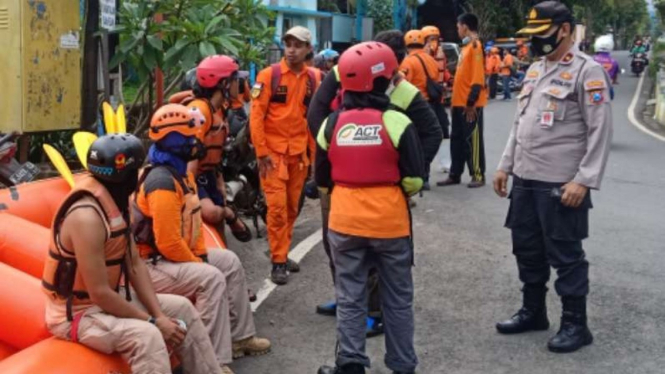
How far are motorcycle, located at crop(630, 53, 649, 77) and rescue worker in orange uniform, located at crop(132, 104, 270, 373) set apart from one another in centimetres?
3582

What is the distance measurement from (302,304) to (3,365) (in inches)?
102

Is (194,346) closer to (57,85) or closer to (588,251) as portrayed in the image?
(57,85)

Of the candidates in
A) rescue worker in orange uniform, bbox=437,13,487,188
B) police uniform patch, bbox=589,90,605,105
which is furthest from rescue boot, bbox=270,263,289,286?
rescue worker in orange uniform, bbox=437,13,487,188

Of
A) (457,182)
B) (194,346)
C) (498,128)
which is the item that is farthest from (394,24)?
(194,346)

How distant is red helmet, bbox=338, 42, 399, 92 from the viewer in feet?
13.6

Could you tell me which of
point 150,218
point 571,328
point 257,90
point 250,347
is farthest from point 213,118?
point 571,328

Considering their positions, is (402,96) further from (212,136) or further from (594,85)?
(212,136)

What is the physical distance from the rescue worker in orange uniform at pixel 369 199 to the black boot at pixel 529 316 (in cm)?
100

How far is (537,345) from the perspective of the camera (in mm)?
4918

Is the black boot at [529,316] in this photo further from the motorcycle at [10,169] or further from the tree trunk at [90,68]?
the tree trunk at [90,68]

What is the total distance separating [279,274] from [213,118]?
142 centimetres

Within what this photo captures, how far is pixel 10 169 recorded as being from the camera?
5.46m

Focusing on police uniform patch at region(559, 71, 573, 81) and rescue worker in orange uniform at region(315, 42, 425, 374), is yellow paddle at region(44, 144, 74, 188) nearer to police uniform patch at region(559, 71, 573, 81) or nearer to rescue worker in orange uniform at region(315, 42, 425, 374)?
rescue worker in orange uniform at region(315, 42, 425, 374)

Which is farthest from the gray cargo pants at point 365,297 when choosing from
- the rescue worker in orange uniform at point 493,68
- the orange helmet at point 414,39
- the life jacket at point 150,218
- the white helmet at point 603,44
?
the rescue worker in orange uniform at point 493,68
